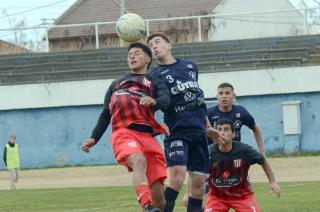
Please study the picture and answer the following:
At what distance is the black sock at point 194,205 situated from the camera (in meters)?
11.3

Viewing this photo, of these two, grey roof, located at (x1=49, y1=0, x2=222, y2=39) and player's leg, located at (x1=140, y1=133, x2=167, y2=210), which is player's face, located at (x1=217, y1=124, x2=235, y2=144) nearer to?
player's leg, located at (x1=140, y1=133, x2=167, y2=210)

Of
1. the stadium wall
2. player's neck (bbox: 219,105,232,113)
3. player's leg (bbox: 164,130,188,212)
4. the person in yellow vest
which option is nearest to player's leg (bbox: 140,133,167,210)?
player's leg (bbox: 164,130,188,212)

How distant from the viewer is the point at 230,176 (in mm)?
11453

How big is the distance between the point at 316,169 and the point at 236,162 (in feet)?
67.9

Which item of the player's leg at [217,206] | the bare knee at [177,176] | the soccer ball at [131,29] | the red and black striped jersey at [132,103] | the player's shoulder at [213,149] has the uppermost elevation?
the soccer ball at [131,29]

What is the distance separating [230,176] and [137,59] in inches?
81.1

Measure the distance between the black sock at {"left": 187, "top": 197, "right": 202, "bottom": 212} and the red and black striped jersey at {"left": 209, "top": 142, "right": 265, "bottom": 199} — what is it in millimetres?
286

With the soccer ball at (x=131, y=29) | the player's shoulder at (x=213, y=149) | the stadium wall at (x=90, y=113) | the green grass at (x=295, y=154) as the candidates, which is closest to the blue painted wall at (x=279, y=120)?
the stadium wall at (x=90, y=113)

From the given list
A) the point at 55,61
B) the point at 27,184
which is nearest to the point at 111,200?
the point at 27,184

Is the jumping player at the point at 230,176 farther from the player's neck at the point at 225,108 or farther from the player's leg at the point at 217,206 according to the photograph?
the player's neck at the point at 225,108

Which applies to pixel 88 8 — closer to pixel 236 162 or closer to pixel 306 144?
pixel 306 144

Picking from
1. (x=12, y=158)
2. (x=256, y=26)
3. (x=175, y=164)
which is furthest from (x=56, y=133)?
(x=175, y=164)

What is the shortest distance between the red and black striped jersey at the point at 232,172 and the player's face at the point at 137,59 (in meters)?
1.75

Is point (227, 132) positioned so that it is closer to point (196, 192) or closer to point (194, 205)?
point (196, 192)
